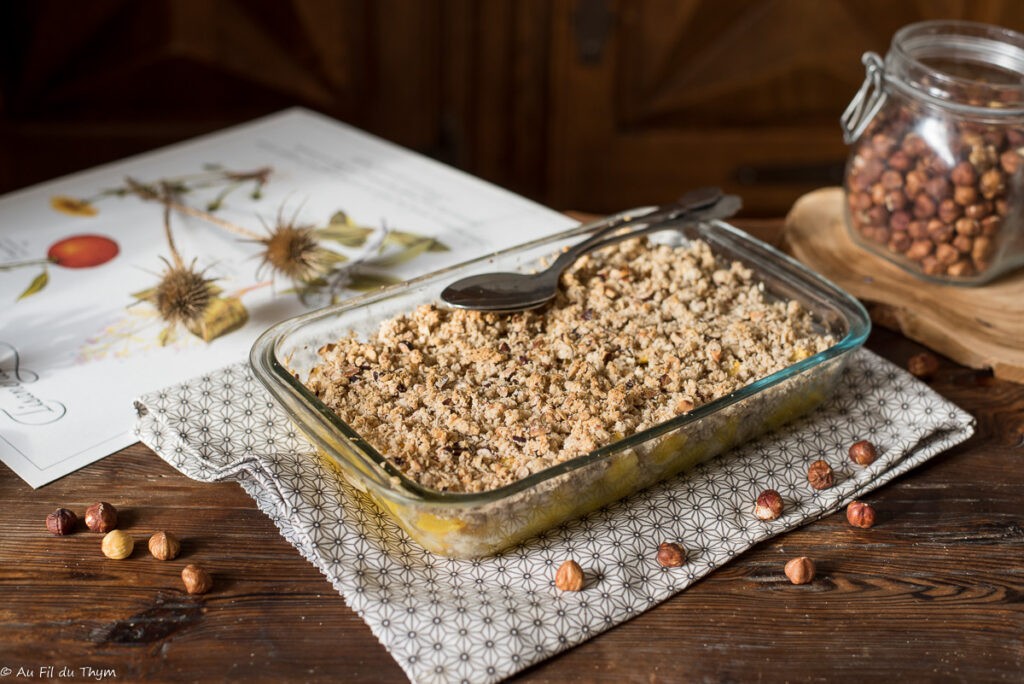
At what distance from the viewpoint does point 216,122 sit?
6.79 feet

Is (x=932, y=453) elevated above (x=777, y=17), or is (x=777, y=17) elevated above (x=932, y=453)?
(x=777, y=17)

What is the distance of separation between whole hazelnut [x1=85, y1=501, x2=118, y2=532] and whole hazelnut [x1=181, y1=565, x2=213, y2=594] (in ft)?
0.28

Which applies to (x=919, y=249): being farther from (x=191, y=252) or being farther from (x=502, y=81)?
(x=502, y=81)

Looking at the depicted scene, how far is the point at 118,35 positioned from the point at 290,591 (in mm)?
1558

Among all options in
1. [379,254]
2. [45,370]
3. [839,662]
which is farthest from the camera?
[379,254]

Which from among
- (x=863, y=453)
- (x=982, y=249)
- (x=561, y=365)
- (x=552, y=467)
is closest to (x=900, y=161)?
(x=982, y=249)

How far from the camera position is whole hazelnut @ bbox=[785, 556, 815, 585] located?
2.43 feet

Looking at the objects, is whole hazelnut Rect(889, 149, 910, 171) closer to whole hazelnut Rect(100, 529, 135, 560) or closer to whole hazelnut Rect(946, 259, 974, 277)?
whole hazelnut Rect(946, 259, 974, 277)

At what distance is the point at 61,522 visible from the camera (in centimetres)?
76

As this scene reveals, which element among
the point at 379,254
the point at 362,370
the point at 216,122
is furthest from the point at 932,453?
the point at 216,122

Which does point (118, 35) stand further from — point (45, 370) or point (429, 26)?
point (45, 370)

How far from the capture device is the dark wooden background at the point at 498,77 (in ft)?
6.47

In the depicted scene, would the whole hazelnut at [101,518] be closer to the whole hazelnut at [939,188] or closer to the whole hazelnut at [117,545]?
the whole hazelnut at [117,545]

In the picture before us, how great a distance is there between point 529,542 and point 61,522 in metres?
0.34
